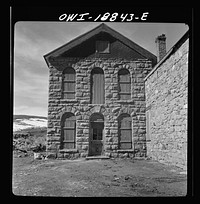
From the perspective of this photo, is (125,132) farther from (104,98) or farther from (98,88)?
(98,88)

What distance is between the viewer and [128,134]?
7.71 metres

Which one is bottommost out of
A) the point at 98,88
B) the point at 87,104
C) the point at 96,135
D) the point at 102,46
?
the point at 96,135

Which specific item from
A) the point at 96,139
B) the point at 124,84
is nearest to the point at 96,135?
the point at 96,139

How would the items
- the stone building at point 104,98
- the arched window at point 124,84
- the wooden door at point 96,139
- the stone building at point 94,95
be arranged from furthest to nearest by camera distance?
1. the wooden door at point 96,139
2. the stone building at point 94,95
3. the arched window at point 124,84
4. the stone building at point 104,98

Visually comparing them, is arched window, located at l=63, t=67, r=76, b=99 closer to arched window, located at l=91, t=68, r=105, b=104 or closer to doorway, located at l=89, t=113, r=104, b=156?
arched window, located at l=91, t=68, r=105, b=104

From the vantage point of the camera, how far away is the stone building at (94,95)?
311 inches

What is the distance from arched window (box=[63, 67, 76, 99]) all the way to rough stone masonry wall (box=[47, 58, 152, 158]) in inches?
6.2

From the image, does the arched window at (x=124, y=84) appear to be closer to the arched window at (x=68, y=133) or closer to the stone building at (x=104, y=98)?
the stone building at (x=104, y=98)

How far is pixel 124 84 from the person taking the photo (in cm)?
802

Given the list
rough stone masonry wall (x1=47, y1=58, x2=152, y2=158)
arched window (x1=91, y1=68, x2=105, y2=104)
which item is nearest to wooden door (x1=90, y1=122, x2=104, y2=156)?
rough stone masonry wall (x1=47, y1=58, x2=152, y2=158)

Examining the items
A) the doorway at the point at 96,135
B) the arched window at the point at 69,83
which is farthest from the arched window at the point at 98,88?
the arched window at the point at 69,83

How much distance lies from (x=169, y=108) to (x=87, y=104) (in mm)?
3473
